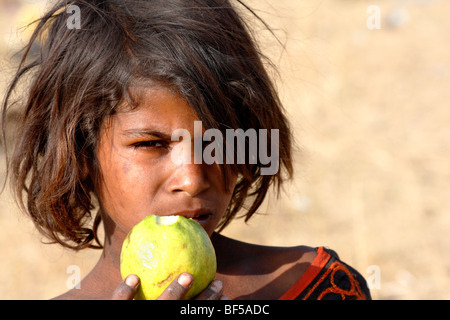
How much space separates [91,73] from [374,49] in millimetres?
6050

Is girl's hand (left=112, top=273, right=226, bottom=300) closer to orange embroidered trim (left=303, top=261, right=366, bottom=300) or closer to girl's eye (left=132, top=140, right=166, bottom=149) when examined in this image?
girl's eye (left=132, top=140, right=166, bottom=149)

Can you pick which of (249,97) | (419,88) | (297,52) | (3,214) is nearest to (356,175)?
(419,88)

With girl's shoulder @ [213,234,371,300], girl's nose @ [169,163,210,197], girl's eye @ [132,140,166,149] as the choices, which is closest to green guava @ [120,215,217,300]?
girl's nose @ [169,163,210,197]

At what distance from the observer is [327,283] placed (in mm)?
2098

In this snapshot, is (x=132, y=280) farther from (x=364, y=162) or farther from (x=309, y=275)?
(x=364, y=162)

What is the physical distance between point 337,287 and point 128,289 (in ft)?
2.83

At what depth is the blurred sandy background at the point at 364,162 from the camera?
4.36 metres

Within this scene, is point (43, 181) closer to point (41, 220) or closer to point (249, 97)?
point (41, 220)

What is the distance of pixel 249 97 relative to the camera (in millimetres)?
1969

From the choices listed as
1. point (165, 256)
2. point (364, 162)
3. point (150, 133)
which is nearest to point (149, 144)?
point (150, 133)

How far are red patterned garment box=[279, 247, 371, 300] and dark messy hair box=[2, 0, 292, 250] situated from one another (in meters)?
0.41

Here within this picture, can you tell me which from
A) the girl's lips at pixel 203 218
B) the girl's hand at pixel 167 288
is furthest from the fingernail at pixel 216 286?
the girl's lips at pixel 203 218

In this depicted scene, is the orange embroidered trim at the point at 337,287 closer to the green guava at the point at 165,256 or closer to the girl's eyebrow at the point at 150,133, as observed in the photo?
the green guava at the point at 165,256

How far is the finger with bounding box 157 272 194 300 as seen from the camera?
4.86 feet
